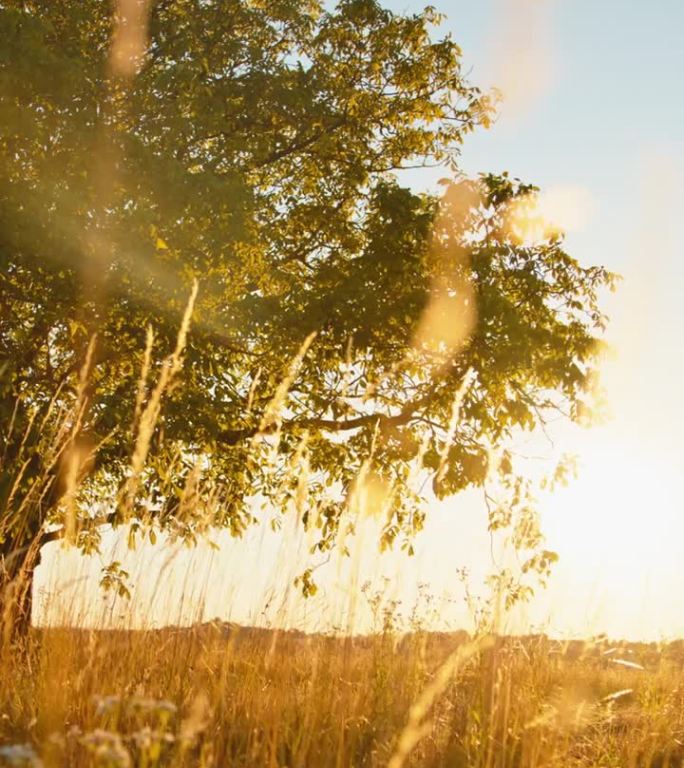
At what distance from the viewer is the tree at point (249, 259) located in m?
9.14

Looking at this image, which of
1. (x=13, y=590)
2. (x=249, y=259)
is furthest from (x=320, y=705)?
(x=249, y=259)

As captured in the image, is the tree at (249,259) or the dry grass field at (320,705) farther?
the tree at (249,259)

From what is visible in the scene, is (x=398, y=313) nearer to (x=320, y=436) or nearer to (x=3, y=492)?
(x=320, y=436)

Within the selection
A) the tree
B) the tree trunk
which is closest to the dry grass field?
the tree trunk

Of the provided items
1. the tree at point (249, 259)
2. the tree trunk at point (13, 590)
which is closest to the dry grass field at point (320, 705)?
the tree trunk at point (13, 590)

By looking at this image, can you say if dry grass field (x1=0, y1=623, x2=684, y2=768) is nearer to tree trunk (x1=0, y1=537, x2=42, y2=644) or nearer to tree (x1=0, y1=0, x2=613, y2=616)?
tree trunk (x1=0, y1=537, x2=42, y2=644)

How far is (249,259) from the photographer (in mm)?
10102

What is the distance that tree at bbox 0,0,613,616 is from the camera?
30.0ft

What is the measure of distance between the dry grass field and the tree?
10.7 ft

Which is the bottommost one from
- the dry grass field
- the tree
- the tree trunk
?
the dry grass field

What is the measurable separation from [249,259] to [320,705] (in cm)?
640

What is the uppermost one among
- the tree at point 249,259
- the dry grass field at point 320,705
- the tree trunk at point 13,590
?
the tree at point 249,259

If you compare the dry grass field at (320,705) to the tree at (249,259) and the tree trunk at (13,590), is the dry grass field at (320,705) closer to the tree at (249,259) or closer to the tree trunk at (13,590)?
the tree trunk at (13,590)

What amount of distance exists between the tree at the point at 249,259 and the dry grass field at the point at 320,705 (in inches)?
129
